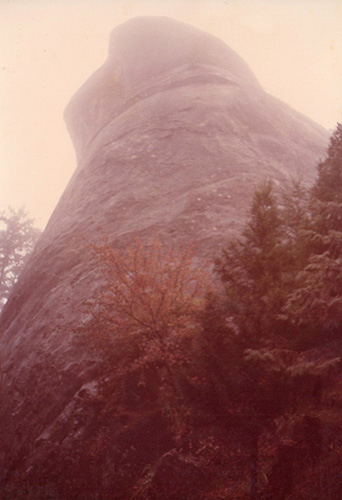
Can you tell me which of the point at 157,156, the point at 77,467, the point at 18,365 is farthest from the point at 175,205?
the point at 77,467

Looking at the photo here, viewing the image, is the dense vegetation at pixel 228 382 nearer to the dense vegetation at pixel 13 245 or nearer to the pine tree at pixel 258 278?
the pine tree at pixel 258 278

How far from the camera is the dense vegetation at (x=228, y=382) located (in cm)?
614

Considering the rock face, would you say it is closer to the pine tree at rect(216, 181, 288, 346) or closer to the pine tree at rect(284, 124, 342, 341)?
the pine tree at rect(216, 181, 288, 346)

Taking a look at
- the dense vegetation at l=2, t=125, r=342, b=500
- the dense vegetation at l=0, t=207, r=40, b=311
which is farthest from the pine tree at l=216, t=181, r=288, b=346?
the dense vegetation at l=0, t=207, r=40, b=311

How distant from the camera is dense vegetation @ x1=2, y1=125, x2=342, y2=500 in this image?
20.2 ft

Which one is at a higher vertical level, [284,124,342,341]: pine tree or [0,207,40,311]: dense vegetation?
[0,207,40,311]: dense vegetation

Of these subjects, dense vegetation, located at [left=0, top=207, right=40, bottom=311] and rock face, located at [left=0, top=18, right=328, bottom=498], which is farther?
dense vegetation, located at [left=0, top=207, right=40, bottom=311]

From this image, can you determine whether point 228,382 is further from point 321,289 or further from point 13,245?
point 13,245

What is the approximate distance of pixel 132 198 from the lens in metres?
15.8

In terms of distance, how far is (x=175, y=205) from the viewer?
14789 millimetres

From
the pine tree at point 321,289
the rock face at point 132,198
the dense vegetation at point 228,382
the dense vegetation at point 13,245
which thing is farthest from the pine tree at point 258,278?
the dense vegetation at point 13,245

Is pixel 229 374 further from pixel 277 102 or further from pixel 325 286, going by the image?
pixel 277 102

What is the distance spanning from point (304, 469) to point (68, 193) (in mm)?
19090

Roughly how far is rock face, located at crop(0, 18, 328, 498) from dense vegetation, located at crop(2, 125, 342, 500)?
2.12 feet
